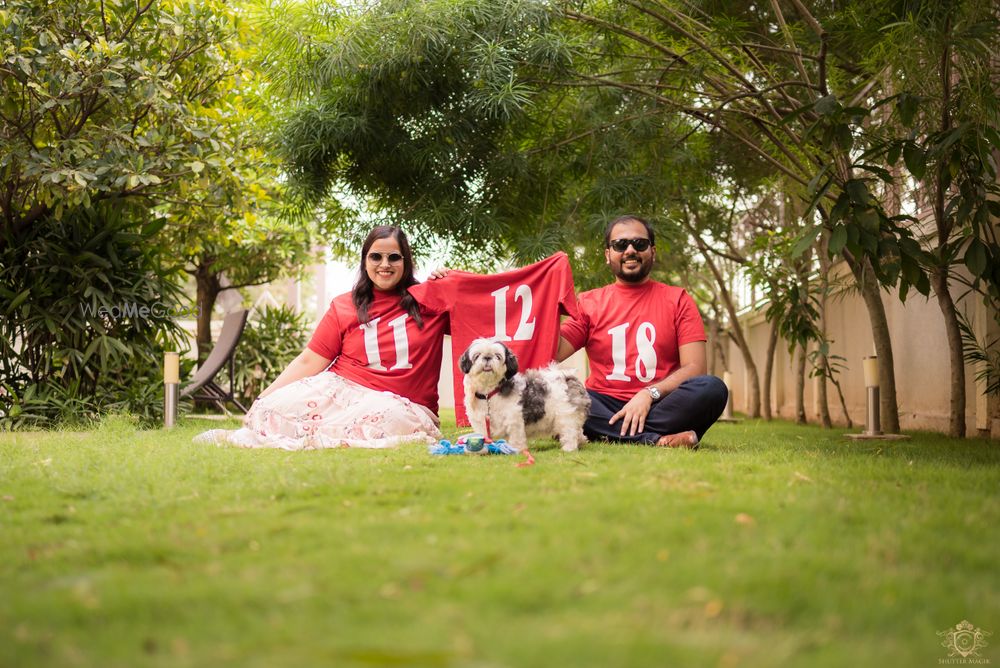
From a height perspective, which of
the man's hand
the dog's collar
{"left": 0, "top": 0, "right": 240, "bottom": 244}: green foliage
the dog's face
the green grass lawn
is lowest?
the green grass lawn

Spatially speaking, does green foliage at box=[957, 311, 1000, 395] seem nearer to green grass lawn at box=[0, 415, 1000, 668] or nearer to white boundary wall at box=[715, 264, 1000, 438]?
white boundary wall at box=[715, 264, 1000, 438]

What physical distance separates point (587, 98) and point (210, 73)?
333 centimetres

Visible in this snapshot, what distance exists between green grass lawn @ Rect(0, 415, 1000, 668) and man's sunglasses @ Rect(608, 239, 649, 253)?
2.13 meters

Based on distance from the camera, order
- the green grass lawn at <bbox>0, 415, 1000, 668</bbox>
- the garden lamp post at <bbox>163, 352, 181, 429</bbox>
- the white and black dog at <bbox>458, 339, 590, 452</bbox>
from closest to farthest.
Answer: the green grass lawn at <bbox>0, 415, 1000, 668</bbox>, the white and black dog at <bbox>458, 339, 590, 452</bbox>, the garden lamp post at <bbox>163, 352, 181, 429</bbox>

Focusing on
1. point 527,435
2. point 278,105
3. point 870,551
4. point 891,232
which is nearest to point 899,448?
point 891,232

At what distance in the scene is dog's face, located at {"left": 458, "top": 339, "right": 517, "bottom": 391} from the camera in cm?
421

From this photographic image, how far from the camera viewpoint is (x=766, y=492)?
279 cm

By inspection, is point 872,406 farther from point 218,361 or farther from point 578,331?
Answer: point 218,361

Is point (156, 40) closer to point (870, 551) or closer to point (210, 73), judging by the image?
point (210, 73)

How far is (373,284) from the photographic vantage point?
217 inches

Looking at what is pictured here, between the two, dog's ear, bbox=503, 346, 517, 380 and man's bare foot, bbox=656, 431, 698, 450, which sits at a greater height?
dog's ear, bbox=503, 346, 517, 380

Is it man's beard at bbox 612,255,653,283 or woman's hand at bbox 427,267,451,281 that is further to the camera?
woman's hand at bbox 427,267,451,281

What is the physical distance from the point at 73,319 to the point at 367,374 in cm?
311

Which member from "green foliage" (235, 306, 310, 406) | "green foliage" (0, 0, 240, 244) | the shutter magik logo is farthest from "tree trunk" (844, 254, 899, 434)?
"green foliage" (235, 306, 310, 406)
